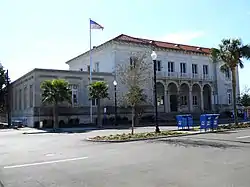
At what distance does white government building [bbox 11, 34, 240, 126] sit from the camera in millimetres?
38312

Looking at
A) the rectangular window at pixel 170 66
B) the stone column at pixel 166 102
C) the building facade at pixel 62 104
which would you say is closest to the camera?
the building facade at pixel 62 104

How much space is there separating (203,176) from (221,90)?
156ft

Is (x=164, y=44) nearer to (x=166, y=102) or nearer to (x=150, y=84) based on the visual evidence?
(x=150, y=84)

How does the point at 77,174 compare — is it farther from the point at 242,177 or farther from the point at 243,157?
the point at 243,157

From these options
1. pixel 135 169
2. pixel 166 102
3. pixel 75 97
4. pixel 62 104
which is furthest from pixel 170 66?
pixel 135 169

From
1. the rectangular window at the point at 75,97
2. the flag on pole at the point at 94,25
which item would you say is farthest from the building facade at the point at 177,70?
the flag on pole at the point at 94,25

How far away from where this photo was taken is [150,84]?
4500 centimetres

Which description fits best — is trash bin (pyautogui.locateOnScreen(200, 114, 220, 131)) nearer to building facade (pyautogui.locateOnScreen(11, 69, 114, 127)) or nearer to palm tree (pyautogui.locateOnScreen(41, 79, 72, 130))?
palm tree (pyautogui.locateOnScreen(41, 79, 72, 130))

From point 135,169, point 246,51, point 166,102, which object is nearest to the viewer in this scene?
point 135,169

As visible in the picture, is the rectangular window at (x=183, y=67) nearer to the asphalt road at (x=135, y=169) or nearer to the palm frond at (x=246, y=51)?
the palm frond at (x=246, y=51)

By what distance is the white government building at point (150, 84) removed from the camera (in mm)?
38312

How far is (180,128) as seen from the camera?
81.0 ft

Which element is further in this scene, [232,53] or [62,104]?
[62,104]

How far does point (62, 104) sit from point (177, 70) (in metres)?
18.9
